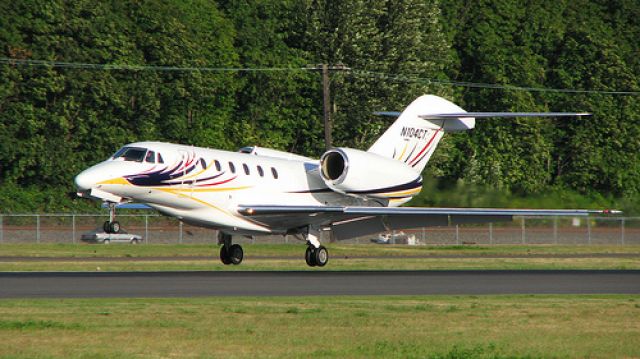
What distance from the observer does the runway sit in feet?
76.4

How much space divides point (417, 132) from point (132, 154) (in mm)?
11089

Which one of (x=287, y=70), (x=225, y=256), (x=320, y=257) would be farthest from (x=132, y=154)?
(x=287, y=70)

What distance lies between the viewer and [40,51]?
63031 millimetres

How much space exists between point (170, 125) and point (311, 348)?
52000mm

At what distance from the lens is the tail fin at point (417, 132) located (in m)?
37.5

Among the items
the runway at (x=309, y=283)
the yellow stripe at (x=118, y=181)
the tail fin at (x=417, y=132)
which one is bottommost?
the runway at (x=309, y=283)

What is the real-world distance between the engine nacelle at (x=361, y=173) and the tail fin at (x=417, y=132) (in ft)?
5.06

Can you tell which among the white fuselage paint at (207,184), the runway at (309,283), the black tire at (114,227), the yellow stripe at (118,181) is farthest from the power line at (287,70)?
the black tire at (114,227)

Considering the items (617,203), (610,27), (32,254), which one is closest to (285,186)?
(32,254)

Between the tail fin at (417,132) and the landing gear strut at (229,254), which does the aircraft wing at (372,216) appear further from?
the tail fin at (417,132)

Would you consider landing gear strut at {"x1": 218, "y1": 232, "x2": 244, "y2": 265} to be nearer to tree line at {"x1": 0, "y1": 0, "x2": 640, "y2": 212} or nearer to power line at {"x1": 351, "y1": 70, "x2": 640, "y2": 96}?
tree line at {"x1": 0, "y1": 0, "x2": 640, "y2": 212}

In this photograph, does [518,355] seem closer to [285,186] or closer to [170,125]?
[285,186]

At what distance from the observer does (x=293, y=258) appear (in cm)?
4100

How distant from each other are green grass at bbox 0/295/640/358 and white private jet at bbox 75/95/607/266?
371 inches
